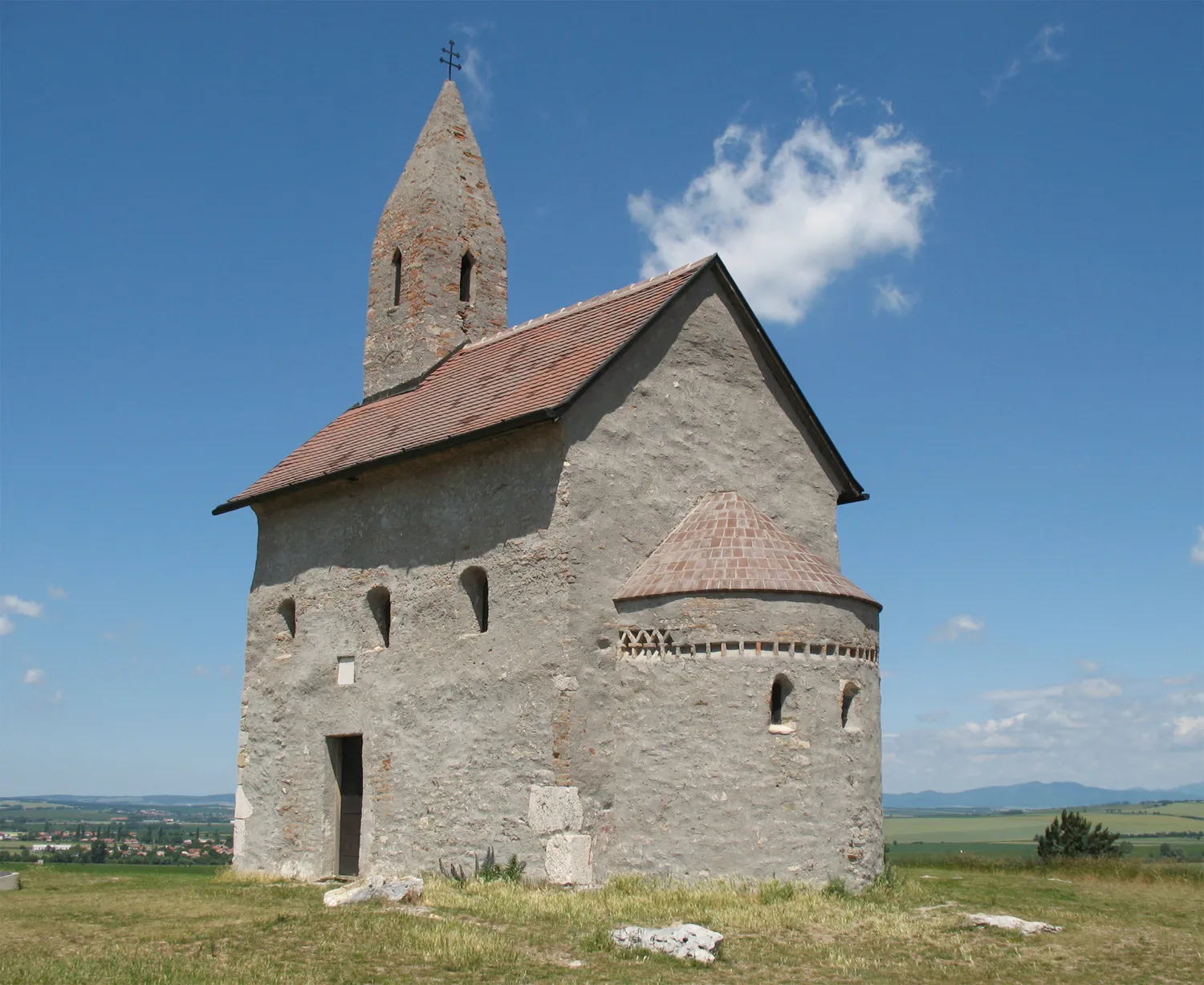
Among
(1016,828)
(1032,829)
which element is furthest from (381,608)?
(1016,828)

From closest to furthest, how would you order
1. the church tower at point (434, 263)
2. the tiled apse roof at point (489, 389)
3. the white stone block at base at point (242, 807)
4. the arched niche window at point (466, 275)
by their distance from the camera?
the tiled apse roof at point (489, 389)
the white stone block at base at point (242, 807)
the church tower at point (434, 263)
the arched niche window at point (466, 275)

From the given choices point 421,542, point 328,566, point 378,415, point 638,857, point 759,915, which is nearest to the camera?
point 759,915

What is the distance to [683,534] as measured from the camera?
16.7 meters

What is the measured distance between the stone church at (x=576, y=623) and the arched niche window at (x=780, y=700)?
5cm

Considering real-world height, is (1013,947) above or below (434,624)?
below

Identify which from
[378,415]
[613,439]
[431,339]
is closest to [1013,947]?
[613,439]

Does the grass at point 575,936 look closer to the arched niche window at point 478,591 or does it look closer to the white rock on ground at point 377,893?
the white rock on ground at point 377,893

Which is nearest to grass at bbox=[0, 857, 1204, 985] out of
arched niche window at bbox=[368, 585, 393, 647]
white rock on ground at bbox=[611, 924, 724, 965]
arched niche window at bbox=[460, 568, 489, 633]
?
white rock on ground at bbox=[611, 924, 724, 965]

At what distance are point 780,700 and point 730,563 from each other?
201 centimetres

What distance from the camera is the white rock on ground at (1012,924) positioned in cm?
1260

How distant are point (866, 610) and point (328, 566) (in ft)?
30.2

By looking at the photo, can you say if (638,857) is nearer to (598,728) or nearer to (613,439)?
(598,728)

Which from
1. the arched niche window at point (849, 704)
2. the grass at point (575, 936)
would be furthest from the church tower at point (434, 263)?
the arched niche window at point (849, 704)

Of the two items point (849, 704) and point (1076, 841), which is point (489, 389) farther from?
point (1076, 841)
